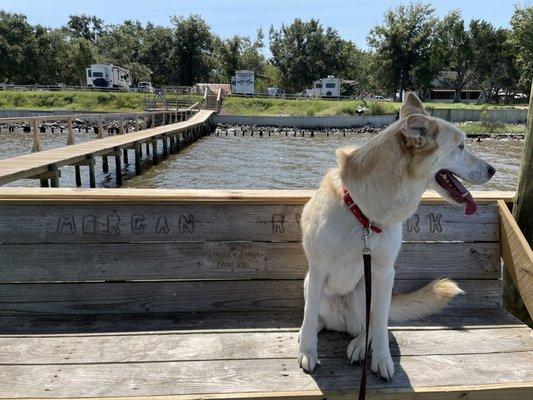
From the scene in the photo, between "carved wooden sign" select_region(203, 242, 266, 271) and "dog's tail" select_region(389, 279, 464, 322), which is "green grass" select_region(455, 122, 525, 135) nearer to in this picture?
"dog's tail" select_region(389, 279, 464, 322)

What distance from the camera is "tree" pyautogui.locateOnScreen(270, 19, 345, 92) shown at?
228 feet

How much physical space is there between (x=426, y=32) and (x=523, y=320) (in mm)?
67726

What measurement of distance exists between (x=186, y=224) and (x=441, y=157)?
5.36 feet

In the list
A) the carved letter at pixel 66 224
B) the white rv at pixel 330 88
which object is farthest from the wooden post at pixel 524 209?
the white rv at pixel 330 88

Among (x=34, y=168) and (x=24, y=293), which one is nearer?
(x=24, y=293)

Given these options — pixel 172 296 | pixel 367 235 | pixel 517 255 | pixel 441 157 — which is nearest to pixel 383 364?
pixel 367 235

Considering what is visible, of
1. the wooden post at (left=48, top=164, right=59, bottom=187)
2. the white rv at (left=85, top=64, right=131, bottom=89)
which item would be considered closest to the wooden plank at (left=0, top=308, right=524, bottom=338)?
the wooden post at (left=48, top=164, right=59, bottom=187)

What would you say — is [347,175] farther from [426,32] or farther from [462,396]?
[426,32]

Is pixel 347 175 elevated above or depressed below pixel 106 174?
above

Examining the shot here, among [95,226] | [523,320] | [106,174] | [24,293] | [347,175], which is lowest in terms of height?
[106,174]

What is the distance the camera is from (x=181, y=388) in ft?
6.86

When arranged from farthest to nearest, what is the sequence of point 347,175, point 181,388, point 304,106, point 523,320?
point 304,106
point 523,320
point 347,175
point 181,388

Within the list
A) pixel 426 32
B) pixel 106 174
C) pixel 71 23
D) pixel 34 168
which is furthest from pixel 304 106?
pixel 71 23

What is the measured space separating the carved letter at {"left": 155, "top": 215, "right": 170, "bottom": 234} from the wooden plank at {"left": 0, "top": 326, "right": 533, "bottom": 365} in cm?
67
